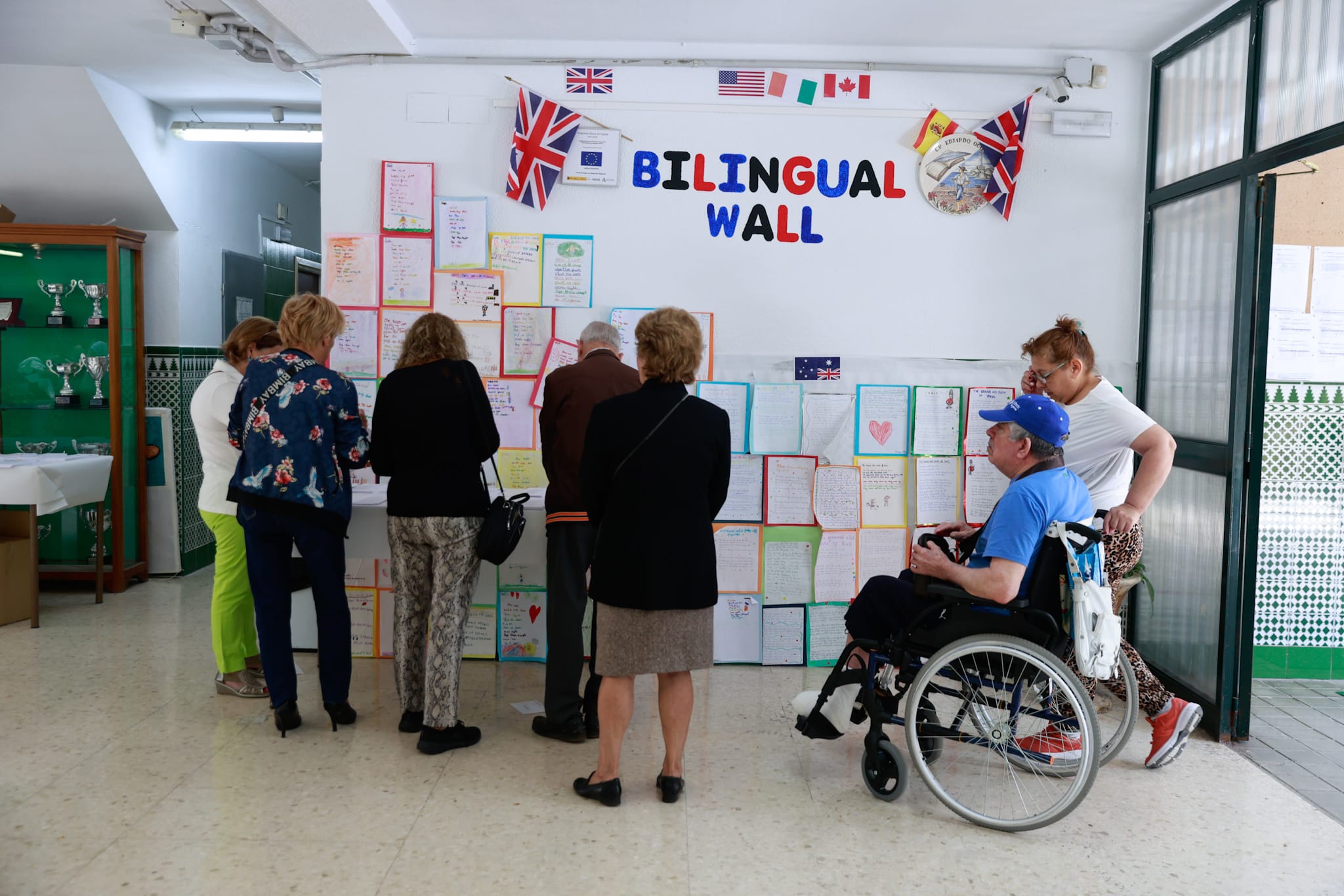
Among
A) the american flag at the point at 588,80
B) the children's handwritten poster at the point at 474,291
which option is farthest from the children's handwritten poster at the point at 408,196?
the american flag at the point at 588,80

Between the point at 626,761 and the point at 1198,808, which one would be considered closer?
the point at 1198,808

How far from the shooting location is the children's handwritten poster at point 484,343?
458cm

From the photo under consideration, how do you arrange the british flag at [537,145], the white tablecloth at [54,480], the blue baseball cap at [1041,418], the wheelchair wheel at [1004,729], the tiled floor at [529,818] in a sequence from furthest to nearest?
1. the white tablecloth at [54,480]
2. the british flag at [537,145]
3. the blue baseball cap at [1041,418]
4. the wheelchair wheel at [1004,729]
5. the tiled floor at [529,818]

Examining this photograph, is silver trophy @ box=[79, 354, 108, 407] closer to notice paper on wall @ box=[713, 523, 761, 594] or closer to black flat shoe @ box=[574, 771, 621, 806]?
notice paper on wall @ box=[713, 523, 761, 594]

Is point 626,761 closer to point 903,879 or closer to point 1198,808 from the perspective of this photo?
point 903,879

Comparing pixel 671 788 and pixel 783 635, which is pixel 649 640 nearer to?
pixel 671 788

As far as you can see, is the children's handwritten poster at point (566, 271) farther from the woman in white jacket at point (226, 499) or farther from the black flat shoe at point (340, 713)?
the black flat shoe at point (340, 713)

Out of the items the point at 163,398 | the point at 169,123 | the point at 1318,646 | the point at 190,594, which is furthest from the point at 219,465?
the point at 1318,646

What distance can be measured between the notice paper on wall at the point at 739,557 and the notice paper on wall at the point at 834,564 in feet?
0.91

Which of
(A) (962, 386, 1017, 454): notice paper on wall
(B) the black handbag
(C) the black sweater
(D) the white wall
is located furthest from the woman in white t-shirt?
(C) the black sweater

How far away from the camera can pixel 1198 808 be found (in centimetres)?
319

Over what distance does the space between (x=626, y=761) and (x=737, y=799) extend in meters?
0.45

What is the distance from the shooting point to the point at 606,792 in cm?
309

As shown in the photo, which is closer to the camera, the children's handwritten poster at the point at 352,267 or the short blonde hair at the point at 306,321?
the short blonde hair at the point at 306,321
